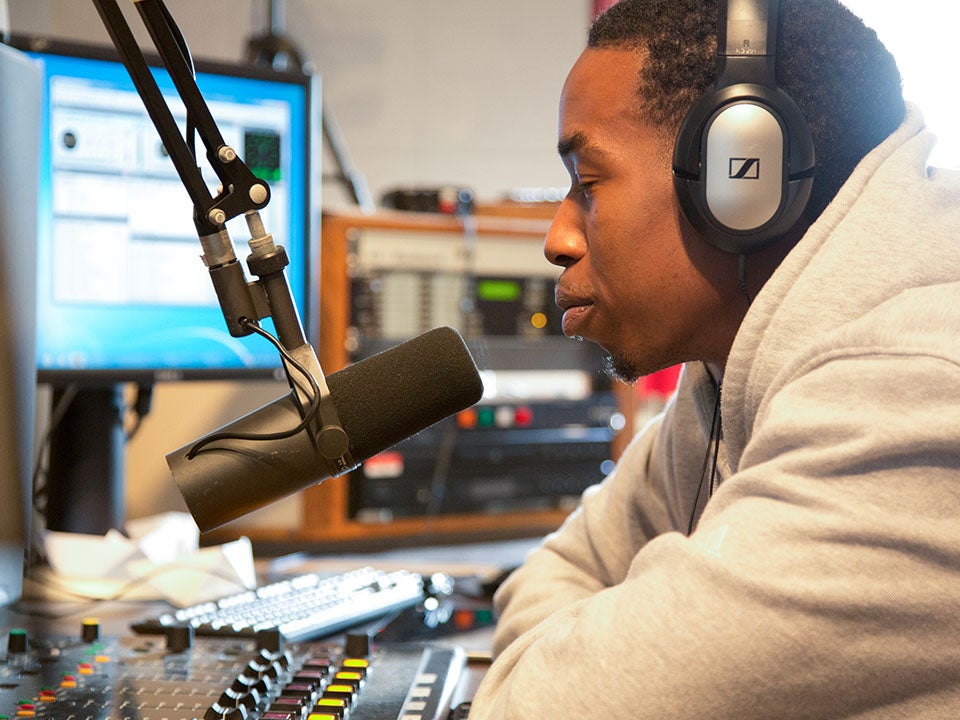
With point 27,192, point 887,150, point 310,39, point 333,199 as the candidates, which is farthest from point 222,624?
point 310,39

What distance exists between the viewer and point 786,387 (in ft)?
1.94

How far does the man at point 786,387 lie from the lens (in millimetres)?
527

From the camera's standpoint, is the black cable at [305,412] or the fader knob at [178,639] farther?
the fader knob at [178,639]

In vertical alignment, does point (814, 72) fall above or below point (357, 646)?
above

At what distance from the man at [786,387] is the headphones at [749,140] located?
3 centimetres

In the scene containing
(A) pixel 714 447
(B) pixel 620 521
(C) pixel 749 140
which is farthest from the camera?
(B) pixel 620 521

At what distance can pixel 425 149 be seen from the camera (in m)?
2.69

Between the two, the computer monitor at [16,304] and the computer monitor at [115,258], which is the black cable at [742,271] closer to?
the computer monitor at [16,304]

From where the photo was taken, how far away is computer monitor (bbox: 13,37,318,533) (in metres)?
1.17

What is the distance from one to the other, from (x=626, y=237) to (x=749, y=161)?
0.10 m

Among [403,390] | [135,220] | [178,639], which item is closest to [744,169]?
[403,390]

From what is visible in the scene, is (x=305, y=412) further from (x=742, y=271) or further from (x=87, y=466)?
(x=87, y=466)

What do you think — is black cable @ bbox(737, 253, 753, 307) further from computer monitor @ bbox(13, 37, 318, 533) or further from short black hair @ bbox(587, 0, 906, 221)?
computer monitor @ bbox(13, 37, 318, 533)

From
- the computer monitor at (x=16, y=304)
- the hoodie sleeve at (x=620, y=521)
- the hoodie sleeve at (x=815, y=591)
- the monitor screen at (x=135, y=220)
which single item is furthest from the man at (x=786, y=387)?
the monitor screen at (x=135, y=220)
